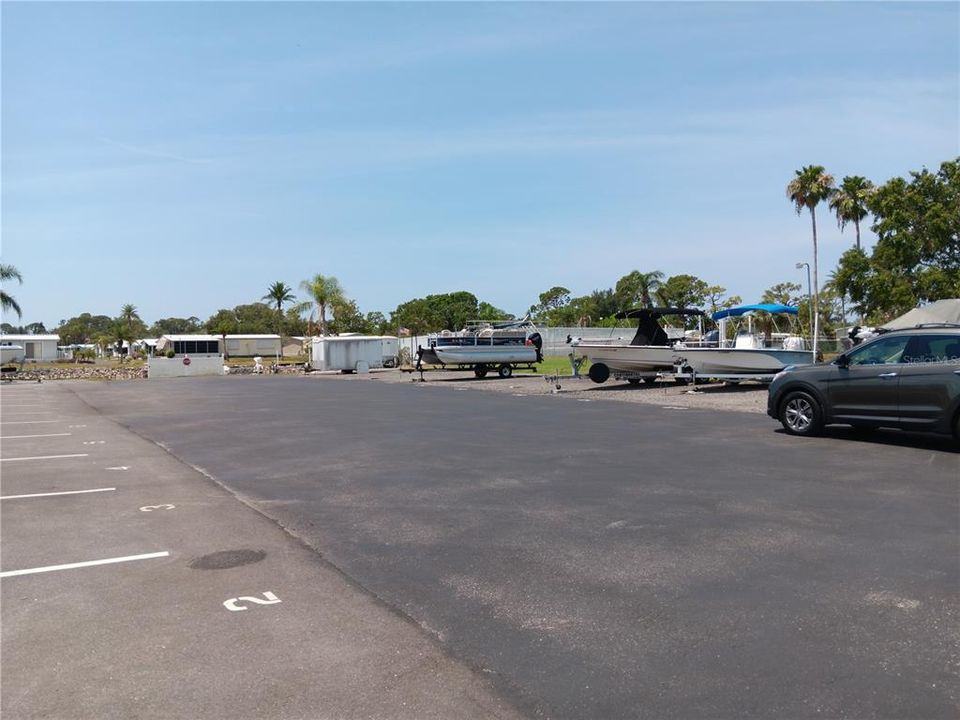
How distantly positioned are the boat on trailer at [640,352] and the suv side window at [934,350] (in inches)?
525

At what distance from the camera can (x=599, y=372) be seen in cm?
2664

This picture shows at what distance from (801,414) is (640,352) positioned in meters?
12.9

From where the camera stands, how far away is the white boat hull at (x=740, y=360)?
74.2 feet

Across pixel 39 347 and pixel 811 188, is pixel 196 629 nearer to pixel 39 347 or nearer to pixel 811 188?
pixel 811 188

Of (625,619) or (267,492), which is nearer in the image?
(625,619)

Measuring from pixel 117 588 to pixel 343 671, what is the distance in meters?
2.36

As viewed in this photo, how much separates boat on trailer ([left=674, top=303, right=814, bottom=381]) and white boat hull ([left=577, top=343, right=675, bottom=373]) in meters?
0.75

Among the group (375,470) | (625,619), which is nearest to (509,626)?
(625,619)

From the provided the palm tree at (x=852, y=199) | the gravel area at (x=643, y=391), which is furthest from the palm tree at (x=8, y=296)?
the palm tree at (x=852, y=199)

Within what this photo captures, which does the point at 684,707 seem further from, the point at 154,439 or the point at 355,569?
the point at 154,439

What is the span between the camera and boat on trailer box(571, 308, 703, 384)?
2528 centimetres

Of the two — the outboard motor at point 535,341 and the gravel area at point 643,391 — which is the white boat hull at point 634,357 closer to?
the gravel area at point 643,391

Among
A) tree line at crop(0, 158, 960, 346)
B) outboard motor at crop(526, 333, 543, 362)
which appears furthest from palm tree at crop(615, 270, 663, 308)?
outboard motor at crop(526, 333, 543, 362)

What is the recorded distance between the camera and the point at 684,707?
3.62 meters
